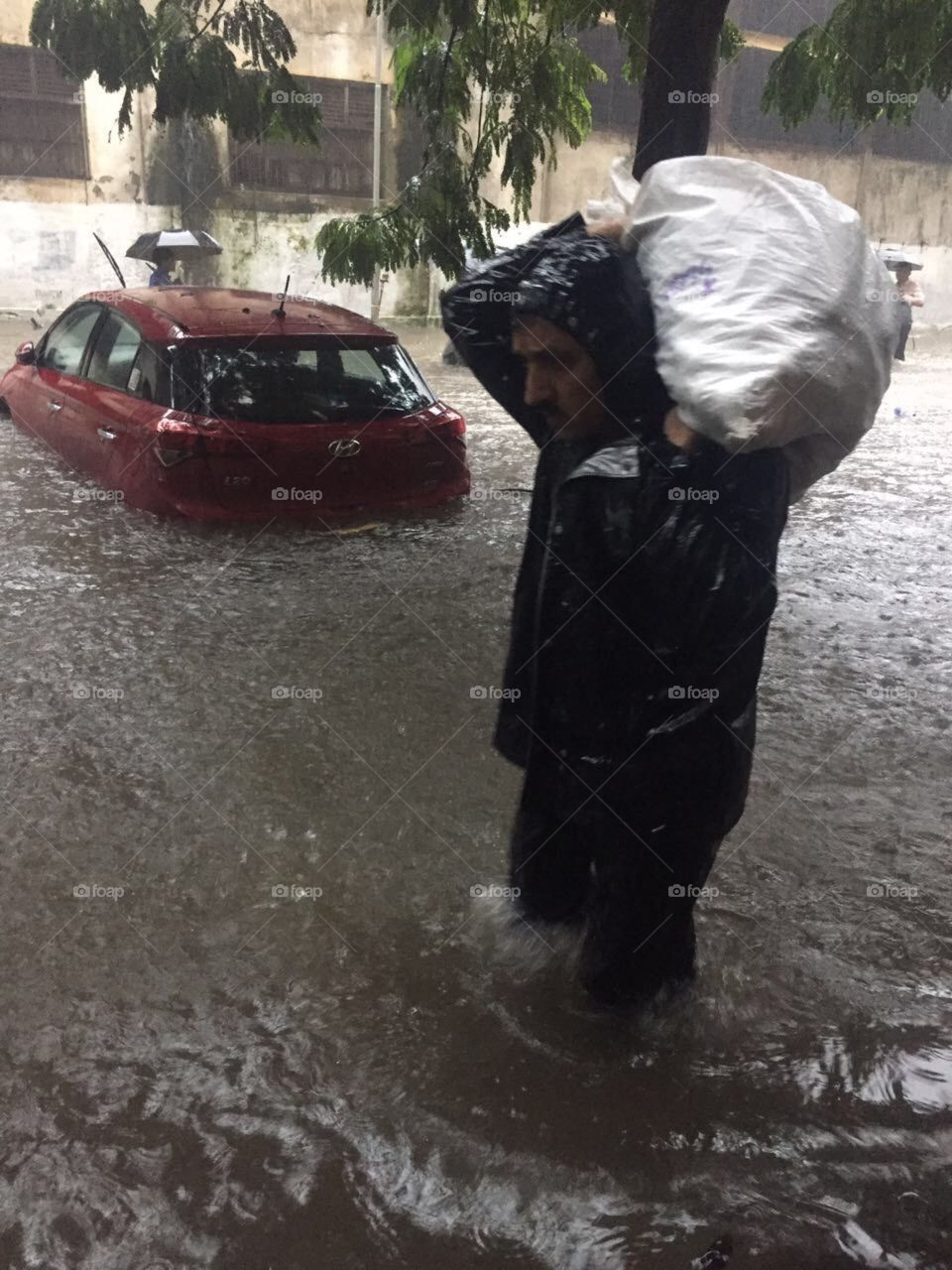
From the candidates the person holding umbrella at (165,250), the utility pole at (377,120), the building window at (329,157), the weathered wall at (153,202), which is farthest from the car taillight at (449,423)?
the building window at (329,157)

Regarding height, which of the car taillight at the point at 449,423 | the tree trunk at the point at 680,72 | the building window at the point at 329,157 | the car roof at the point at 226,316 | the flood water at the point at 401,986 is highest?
the building window at the point at 329,157

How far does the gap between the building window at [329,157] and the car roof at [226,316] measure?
12113 mm

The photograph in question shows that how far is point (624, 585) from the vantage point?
6.43 feet

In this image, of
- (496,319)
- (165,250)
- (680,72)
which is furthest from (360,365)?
(165,250)

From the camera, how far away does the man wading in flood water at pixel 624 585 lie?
1874 millimetres

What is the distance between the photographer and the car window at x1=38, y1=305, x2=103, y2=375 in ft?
21.9

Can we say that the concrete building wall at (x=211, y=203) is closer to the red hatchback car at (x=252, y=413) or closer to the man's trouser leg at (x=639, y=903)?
the red hatchback car at (x=252, y=413)

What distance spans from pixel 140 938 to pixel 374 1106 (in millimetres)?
902

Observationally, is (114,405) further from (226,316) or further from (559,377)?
(559,377)

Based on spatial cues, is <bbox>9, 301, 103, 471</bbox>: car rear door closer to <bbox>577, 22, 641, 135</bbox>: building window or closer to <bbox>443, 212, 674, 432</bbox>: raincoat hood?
<bbox>443, 212, 674, 432</bbox>: raincoat hood

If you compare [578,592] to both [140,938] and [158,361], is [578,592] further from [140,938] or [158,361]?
[158,361]

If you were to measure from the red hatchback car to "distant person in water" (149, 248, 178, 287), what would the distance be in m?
3.82

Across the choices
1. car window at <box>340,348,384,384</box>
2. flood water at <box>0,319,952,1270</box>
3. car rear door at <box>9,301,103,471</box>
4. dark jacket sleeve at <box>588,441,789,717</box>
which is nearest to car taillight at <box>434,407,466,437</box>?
car window at <box>340,348,384,384</box>

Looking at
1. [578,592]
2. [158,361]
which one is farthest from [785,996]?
[158,361]
